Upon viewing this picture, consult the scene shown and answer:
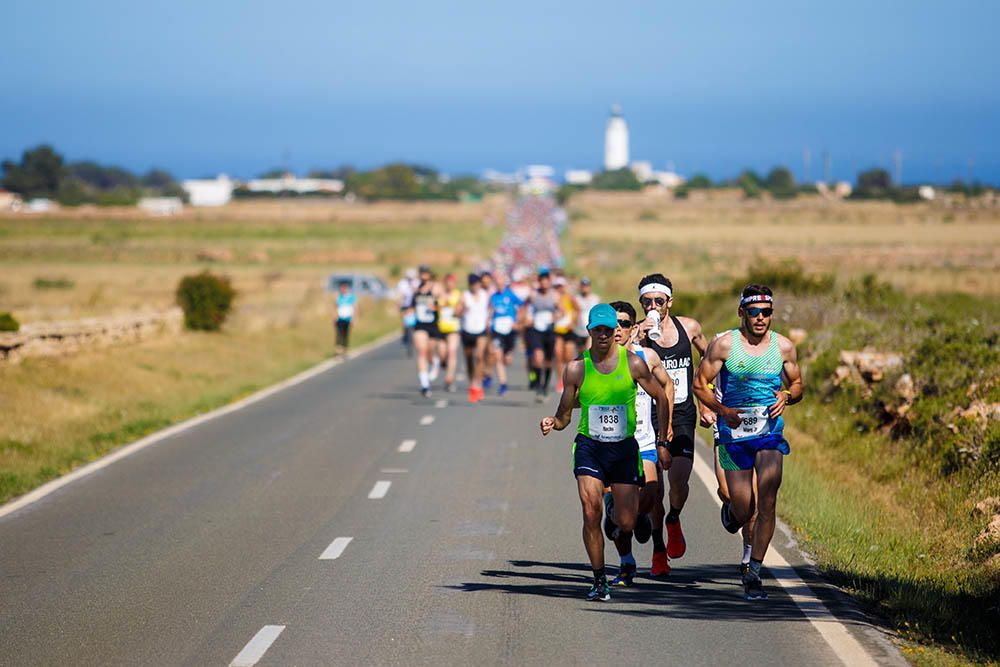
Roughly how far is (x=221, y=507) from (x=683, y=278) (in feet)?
154

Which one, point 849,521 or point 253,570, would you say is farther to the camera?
point 849,521

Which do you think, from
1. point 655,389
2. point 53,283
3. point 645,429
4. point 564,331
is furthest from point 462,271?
point 655,389

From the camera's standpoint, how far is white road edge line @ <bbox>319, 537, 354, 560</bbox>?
1068 centimetres

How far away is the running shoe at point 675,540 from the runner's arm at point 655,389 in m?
0.97

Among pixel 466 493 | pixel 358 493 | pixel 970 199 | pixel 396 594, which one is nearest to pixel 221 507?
pixel 358 493

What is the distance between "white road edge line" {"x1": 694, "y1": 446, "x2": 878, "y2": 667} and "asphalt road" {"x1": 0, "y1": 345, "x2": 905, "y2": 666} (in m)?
0.02

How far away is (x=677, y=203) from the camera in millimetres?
178750

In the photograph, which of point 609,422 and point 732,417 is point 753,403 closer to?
point 732,417

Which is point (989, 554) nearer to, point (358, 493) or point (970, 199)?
point (358, 493)

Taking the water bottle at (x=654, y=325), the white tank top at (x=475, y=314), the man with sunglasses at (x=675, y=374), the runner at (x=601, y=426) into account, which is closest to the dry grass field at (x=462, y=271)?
the man with sunglasses at (x=675, y=374)

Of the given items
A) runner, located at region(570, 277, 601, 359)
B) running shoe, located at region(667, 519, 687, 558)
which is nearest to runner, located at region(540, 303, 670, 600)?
running shoe, located at region(667, 519, 687, 558)

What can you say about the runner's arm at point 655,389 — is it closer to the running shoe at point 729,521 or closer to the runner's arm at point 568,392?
the runner's arm at point 568,392

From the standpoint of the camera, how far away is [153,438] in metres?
18.5

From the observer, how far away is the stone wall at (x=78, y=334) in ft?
79.9
